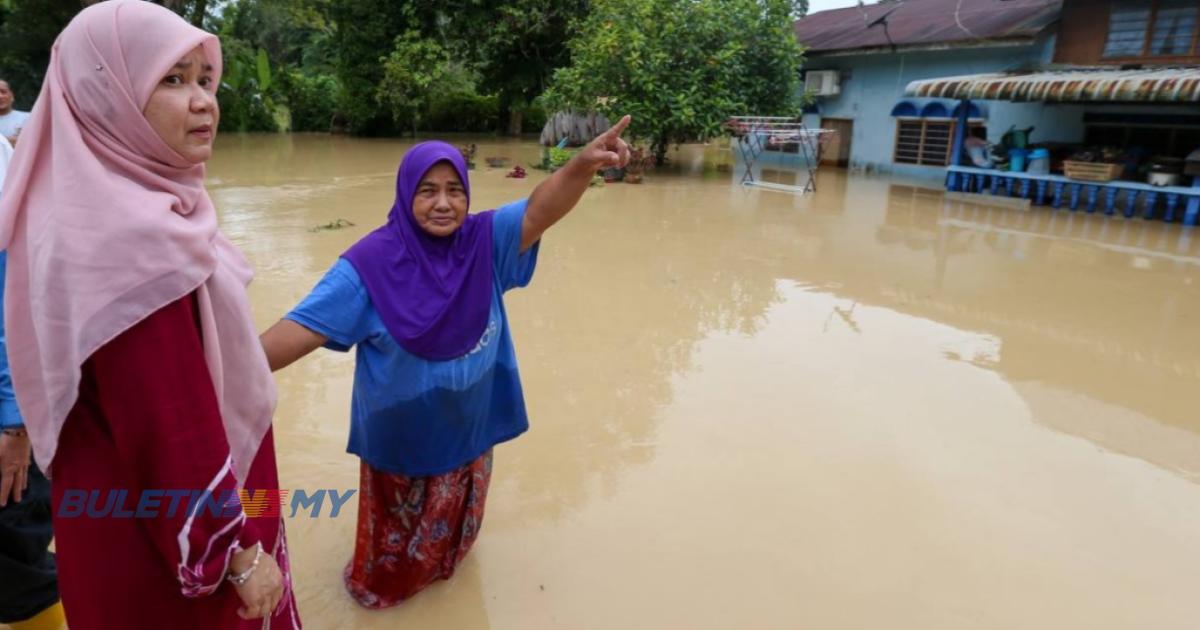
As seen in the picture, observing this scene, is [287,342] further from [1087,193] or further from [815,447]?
[1087,193]

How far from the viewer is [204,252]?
1.19 meters

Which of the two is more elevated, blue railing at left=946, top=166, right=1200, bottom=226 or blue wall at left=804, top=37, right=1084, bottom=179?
blue wall at left=804, top=37, right=1084, bottom=179

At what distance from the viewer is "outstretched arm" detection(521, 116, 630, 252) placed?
2047 mm

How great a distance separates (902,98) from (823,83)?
74.6 inches

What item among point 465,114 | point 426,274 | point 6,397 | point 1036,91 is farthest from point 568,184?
point 465,114

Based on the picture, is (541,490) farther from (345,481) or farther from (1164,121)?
(1164,121)

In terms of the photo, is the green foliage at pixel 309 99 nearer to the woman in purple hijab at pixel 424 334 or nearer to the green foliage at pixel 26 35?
the green foliage at pixel 26 35

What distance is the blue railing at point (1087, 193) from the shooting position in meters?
9.81

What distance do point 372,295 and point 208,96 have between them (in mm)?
765

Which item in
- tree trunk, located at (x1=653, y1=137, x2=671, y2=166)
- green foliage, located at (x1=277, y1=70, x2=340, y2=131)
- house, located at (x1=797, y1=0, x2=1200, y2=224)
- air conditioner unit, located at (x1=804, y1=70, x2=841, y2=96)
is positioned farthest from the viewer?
green foliage, located at (x1=277, y1=70, x2=340, y2=131)

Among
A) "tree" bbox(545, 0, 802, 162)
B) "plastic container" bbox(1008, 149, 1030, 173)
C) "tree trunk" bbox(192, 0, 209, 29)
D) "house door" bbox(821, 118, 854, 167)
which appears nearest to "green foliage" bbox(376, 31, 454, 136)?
"tree trunk" bbox(192, 0, 209, 29)

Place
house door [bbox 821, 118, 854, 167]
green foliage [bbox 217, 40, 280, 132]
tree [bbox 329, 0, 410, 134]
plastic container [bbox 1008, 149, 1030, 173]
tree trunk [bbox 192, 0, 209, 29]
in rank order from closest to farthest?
plastic container [bbox 1008, 149, 1030, 173] → house door [bbox 821, 118, 854, 167] → tree trunk [bbox 192, 0, 209, 29] → tree [bbox 329, 0, 410, 134] → green foliage [bbox 217, 40, 280, 132]

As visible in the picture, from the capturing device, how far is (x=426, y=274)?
2018mm
